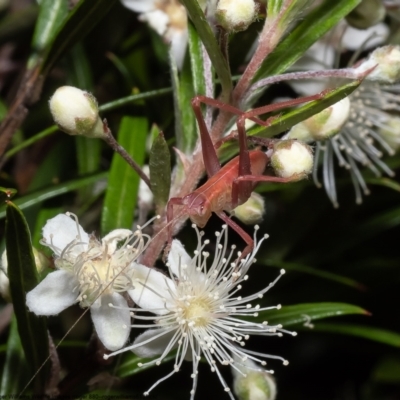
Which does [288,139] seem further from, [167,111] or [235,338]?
[167,111]

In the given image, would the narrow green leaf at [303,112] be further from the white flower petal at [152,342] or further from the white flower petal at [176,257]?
the white flower petal at [152,342]

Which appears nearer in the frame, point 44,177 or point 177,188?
point 177,188

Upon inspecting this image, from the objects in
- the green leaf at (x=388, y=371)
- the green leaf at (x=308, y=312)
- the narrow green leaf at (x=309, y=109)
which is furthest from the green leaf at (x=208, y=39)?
the green leaf at (x=388, y=371)

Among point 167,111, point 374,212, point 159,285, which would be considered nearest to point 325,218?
point 374,212

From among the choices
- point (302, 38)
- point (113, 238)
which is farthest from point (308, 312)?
point (302, 38)

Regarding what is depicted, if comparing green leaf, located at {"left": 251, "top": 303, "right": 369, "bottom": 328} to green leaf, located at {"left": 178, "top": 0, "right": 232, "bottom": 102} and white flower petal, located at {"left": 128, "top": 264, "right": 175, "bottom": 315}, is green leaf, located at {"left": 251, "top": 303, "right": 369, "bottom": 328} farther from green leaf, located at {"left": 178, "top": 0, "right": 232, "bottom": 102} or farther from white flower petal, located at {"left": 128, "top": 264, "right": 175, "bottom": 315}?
green leaf, located at {"left": 178, "top": 0, "right": 232, "bottom": 102}

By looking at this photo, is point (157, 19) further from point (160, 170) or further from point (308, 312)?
point (308, 312)
